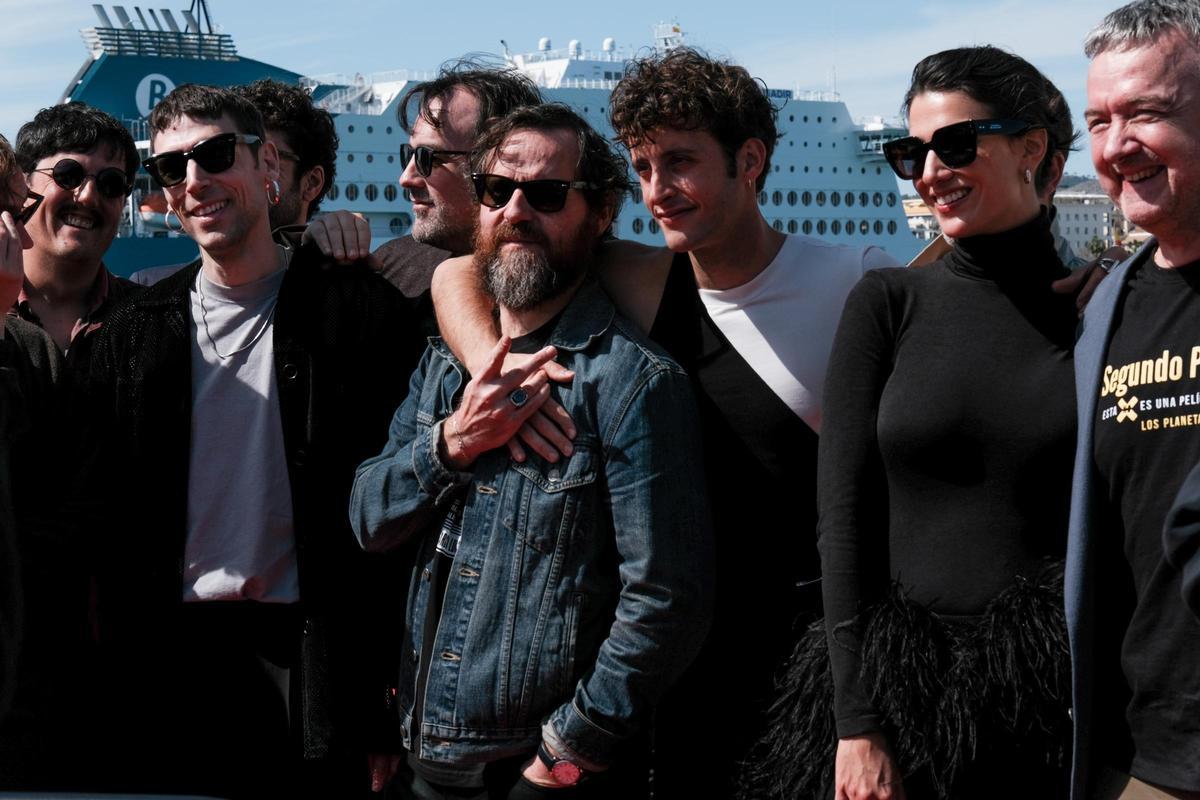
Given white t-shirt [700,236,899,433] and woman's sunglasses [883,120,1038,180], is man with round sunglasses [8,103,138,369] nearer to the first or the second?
white t-shirt [700,236,899,433]

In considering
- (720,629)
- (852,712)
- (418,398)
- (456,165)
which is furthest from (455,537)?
(456,165)

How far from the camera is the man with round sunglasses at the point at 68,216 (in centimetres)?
362

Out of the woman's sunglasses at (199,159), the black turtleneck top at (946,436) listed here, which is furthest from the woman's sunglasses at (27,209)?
the black turtleneck top at (946,436)

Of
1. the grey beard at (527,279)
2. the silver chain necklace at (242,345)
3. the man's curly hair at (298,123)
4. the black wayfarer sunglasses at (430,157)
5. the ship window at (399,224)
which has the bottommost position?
the silver chain necklace at (242,345)

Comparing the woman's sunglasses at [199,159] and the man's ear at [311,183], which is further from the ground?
the man's ear at [311,183]

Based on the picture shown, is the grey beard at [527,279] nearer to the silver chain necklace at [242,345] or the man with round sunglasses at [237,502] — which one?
the man with round sunglasses at [237,502]

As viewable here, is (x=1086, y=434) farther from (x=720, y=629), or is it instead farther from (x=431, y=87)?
(x=431, y=87)

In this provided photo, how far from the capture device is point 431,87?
380cm

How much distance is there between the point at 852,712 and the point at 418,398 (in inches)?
43.0

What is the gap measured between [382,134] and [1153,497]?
28.6 m

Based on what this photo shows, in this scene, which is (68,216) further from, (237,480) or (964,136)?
(964,136)

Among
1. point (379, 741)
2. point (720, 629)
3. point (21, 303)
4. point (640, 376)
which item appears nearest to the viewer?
point (640, 376)

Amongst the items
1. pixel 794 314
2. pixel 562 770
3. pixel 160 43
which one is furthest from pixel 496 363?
pixel 160 43

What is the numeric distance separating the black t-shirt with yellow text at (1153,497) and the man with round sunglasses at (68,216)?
2.53 metres
